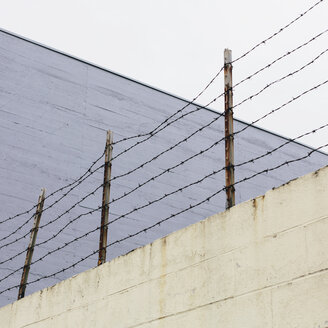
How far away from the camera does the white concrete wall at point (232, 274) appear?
3.62 metres

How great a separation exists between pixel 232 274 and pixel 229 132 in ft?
4.00

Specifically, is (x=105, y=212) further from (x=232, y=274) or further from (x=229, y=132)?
(x=232, y=274)

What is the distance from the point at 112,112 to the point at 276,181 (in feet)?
18.2

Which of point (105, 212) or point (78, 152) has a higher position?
point (78, 152)

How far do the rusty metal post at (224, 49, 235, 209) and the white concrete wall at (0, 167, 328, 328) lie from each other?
304 millimetres

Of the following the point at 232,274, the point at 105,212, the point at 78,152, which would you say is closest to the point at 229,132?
the point at 232,274

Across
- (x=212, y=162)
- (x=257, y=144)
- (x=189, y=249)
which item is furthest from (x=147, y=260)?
(x=257, y=144)

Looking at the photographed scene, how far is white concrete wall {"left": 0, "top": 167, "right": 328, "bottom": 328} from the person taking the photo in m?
3.62

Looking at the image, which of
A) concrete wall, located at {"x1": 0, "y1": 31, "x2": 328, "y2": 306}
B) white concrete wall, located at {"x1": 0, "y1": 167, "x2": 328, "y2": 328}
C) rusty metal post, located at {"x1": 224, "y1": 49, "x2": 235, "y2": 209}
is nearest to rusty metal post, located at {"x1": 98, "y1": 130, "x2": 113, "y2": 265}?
white concrete wall, located at {"x1": 0, "y1": 167, "x2": 328, "y2": 328}

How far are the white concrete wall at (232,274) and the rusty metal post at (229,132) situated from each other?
30cm

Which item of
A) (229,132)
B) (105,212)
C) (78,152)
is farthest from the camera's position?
(78,152)

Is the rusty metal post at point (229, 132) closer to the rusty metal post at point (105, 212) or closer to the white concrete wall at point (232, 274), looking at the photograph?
the white concrete wall at point (232, 274)

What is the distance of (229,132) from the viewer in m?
4.83

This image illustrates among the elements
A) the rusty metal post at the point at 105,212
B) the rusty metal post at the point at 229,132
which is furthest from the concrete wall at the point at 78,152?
the rusty metal post at the point at 229,132
